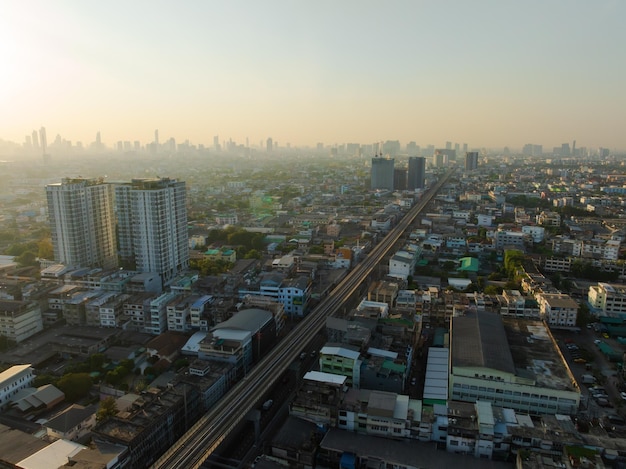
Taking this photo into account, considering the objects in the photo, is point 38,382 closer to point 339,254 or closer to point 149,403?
point 149,403

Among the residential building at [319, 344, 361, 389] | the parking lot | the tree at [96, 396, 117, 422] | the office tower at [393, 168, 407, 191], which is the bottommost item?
the parking lot

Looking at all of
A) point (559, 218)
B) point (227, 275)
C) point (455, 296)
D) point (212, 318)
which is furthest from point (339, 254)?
point (559, 218)

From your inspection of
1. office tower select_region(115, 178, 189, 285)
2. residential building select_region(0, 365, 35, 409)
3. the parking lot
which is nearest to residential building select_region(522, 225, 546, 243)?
the parking lot

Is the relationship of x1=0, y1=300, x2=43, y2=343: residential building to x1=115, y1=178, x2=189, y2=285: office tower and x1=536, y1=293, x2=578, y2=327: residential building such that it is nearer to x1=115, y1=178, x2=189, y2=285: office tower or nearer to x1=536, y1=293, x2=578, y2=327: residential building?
x1=115, y1=178, x2=189, y2=285: office tower

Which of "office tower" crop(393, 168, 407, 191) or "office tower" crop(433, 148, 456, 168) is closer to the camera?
"office tower" crop(393, 168, 407, 191)

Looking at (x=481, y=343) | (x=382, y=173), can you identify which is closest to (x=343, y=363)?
(x=481, y=343)

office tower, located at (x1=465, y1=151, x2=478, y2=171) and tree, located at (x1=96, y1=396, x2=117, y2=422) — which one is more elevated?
office tower, located at (x1=465, y1=151, x2=478, y2=171)
